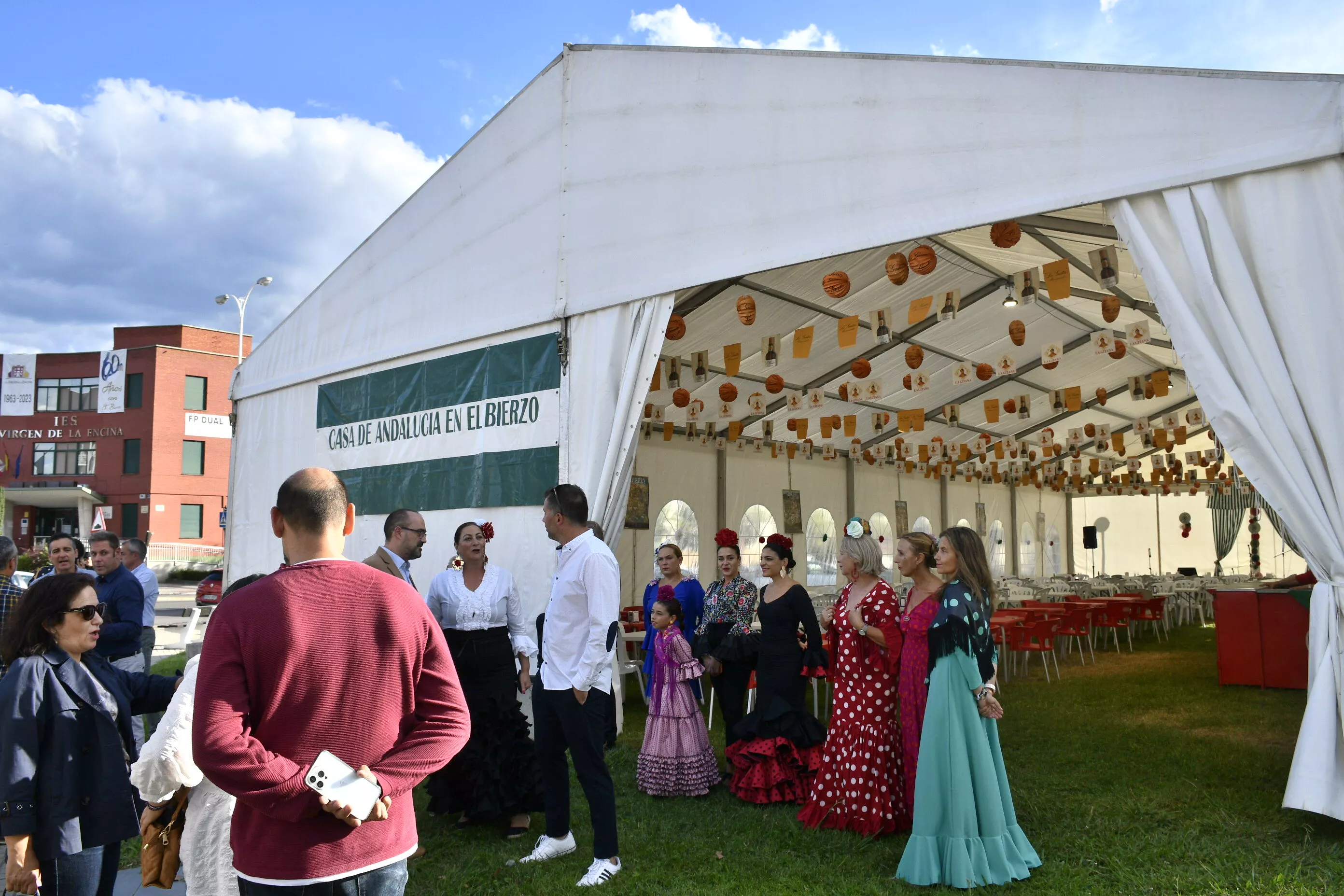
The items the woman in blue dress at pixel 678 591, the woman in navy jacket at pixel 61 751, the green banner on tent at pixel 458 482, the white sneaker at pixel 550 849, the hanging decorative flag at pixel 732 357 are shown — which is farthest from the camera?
the hanging decorative flag at pixel 732 357

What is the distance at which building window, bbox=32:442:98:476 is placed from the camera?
3334cm

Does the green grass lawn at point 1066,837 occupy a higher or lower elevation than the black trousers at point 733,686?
lower

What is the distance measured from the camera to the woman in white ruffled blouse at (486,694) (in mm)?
4500

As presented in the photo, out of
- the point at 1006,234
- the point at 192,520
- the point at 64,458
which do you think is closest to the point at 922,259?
the point at 1006,234

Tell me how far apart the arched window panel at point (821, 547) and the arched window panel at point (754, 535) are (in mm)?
1235

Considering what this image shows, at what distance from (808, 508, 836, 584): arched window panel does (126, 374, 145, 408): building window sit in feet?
90.7

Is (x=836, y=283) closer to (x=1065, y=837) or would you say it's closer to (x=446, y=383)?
(x=446, y=383)

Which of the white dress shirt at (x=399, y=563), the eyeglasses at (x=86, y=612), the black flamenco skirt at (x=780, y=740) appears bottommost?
the black flamenco skirt at (x=780, y=740)

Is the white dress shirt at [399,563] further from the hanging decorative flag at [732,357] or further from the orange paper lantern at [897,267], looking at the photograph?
the hanging decorative flag at [732,357]

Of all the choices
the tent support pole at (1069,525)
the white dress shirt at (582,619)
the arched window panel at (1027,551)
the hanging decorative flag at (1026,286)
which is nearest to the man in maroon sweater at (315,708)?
the white dress shirt at (582,619)

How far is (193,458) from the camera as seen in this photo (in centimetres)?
3281

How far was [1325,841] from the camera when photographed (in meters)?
3.97

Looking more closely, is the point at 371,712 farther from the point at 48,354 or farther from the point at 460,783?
the point at 48,354

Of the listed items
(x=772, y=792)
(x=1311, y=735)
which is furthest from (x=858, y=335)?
(x=1311, y=735)
